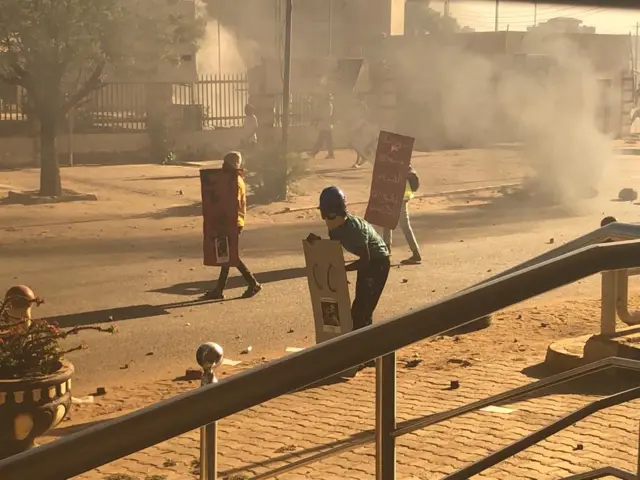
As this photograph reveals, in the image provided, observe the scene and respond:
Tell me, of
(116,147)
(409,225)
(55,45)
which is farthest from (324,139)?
(409,225)

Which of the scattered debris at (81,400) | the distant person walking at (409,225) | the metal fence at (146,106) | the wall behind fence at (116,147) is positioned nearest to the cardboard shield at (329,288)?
the scattered debris at (81,400)

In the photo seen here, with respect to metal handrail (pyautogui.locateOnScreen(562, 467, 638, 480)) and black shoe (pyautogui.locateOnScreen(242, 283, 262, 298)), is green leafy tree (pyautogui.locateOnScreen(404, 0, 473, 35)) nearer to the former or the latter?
black shoe (pyautogui.locateOnScreen(242, 283, 262, 298))

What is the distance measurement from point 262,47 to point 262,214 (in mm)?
37901

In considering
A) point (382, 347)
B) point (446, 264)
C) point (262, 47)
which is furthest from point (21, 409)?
point (262, 47)

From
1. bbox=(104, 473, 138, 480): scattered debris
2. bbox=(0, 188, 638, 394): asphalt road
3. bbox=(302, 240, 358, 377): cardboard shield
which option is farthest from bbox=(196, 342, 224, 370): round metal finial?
bbox=(0, 188, 638, 394): asphalt road

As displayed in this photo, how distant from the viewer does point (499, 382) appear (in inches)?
310

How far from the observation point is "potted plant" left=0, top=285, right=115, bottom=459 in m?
6.11

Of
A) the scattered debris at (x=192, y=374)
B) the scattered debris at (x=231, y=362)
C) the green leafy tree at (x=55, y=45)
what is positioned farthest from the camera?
the green leafy tree at (x=55, y=45)

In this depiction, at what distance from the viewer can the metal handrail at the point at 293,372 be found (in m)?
1.93

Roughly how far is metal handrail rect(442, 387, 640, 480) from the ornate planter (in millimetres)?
3908

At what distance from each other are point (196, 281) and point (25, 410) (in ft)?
23.0

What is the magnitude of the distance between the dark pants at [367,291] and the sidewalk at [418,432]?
0.48 m

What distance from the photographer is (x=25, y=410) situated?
20.1 ft

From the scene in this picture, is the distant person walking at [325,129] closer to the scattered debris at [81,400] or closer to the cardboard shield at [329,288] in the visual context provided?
the cardboard shield at [329,288]
